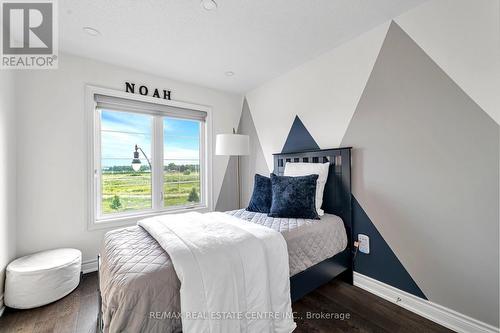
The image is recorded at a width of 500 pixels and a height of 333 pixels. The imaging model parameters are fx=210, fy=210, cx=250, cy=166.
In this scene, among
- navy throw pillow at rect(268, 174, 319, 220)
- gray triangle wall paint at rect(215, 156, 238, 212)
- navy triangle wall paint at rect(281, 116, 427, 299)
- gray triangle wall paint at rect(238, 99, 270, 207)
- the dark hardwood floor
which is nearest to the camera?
the dark hardwood floor

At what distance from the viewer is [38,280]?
70.3 inches

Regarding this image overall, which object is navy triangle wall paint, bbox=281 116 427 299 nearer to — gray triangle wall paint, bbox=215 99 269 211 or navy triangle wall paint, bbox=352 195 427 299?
navy triangle wall paint, bbox=352 195 427 299

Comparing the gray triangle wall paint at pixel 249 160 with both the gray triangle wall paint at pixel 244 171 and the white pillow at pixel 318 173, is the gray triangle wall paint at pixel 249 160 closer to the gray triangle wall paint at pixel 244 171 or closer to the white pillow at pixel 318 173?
the gray triangle wall paint at pixel 244 171

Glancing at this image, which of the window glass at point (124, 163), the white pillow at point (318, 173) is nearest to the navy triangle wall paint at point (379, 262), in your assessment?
the white pillow at point (318, 173)

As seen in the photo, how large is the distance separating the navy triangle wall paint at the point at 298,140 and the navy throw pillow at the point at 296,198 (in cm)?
61

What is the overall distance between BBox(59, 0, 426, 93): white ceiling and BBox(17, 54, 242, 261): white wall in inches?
12.1

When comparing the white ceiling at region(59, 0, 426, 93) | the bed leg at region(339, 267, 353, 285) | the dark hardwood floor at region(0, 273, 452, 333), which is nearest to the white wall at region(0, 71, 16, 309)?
the dark hardwood floor at region(0, 273, 452, 333)

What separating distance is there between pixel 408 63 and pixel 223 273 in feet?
7.18

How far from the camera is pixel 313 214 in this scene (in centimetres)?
201

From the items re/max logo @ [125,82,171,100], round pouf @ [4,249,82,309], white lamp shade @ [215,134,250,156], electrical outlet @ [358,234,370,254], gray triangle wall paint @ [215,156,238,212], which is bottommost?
round pouf @ [4,249,82,309]

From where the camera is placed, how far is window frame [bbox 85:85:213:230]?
2457mm

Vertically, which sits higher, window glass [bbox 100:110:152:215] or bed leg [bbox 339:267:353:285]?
window glass [bbox 100:110:152:215]

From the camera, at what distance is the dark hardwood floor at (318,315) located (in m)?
1.56

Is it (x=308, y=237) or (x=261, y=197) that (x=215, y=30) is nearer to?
(x=261, y=197)
